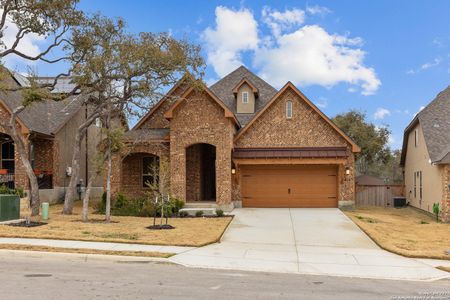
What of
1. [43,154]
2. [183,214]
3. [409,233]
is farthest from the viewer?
[43,154]

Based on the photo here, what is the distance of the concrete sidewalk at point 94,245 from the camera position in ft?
39.3

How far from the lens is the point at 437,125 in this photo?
2381cm

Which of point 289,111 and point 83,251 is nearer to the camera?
point 83,251

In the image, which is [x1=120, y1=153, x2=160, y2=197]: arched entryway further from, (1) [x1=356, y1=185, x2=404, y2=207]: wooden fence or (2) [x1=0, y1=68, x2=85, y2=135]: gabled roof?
(1) [x1=356, y1=185, x2=404, y2=207]: wooden fence

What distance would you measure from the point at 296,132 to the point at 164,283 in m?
16.1

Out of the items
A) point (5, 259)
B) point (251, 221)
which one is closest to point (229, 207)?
point (251, 221)

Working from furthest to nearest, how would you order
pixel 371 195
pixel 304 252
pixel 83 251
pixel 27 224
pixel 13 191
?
pixel 371 195 → pixel 13 191 → pixel 27 224 → pixel 304 252 → pixel 83 251

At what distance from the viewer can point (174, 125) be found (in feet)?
72.9

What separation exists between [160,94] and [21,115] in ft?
30.2

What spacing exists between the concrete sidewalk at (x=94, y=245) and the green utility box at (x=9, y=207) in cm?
408

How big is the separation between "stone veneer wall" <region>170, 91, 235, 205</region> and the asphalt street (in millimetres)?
11143

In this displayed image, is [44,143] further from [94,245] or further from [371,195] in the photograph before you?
[371,195]

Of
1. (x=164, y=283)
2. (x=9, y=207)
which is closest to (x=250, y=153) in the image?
(x=9, y=207)

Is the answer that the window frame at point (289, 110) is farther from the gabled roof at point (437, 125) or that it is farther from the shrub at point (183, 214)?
the shrub at point (183, 214)
